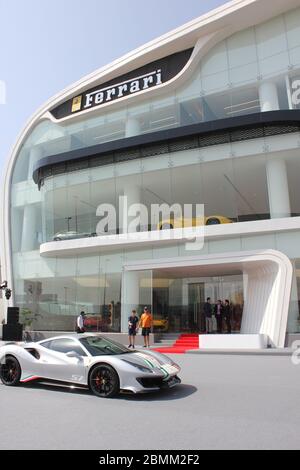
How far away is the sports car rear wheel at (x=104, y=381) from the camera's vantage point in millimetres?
7105

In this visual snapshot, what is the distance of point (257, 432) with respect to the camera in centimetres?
494

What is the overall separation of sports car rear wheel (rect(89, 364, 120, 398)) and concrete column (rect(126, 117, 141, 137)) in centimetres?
1883

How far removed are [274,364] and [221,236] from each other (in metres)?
8.51

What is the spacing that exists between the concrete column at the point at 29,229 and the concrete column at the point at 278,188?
15.4 m

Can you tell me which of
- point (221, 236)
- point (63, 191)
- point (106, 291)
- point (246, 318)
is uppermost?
point (63, 191)

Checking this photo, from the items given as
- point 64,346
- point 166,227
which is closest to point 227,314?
point 166,227

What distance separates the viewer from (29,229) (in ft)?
87.5

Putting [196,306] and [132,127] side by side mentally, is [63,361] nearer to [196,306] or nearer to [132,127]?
[196,306]

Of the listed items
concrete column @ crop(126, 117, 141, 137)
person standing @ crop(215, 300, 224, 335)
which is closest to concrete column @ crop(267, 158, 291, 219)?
person standing @ crop(215, 300, 224, 335)

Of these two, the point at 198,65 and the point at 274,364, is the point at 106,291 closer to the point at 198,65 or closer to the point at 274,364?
the point at 274,364

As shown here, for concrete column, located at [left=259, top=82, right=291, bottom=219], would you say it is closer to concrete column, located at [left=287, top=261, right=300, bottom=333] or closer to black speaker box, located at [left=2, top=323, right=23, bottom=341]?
concrete column, located at [left=287, top=261, right=300, bottom=333]

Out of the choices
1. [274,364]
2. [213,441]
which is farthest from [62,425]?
[274,364]

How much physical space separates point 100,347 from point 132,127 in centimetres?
1883

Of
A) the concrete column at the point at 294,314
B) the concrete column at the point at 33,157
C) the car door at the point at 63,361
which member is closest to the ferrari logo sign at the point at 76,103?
the concrete column at the point at 33,157
